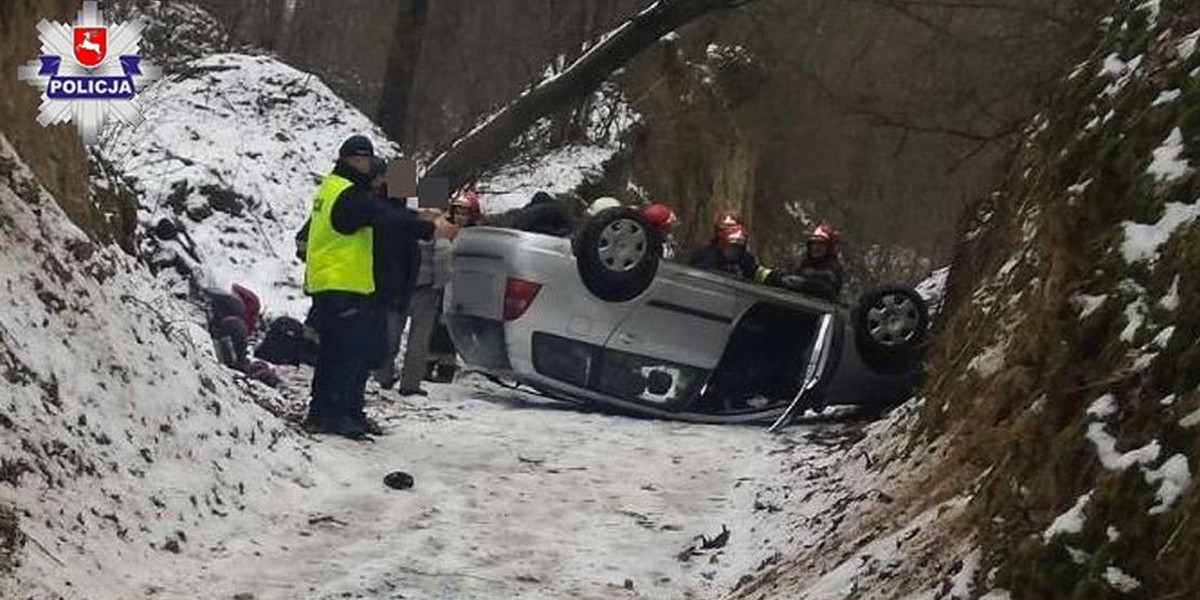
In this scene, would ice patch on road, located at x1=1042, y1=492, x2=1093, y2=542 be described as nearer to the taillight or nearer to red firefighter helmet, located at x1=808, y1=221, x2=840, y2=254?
the taillight

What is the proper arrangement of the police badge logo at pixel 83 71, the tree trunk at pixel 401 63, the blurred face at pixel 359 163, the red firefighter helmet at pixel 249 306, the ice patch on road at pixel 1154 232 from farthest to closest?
the tree trunk at pixel 401 63
the red firefighter helmet at pixel 249 306
the blurred face at pixel 359 163
the police badge logo at pixel 83 71
the ice patch on road at pixel 1154 232

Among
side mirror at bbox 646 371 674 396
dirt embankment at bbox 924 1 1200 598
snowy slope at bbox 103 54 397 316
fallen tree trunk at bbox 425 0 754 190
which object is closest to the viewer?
dirt embankment at bbox 924 1 1200 598

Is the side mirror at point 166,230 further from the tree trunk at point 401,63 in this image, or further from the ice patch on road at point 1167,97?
the ice patch on road at point 1167,97

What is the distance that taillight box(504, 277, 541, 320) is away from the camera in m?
11.0

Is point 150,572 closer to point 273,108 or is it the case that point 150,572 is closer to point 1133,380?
point 1133,380

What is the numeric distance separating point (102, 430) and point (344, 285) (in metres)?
2.59

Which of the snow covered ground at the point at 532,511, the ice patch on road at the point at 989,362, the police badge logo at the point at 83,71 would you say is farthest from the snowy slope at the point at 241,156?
the ice patch on road at the point at 989,362

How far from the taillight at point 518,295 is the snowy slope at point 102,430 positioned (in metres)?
2.81

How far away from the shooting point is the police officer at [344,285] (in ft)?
30.5

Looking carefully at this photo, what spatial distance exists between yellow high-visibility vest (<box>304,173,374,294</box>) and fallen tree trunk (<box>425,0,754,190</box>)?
10.2 metres

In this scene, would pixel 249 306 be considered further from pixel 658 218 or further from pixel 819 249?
pixel 819 249

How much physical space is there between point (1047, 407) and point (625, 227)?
617 cm

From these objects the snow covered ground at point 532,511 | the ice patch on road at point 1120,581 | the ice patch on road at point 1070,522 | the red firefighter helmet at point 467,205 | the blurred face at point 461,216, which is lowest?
the snow covered ground at point 532,511

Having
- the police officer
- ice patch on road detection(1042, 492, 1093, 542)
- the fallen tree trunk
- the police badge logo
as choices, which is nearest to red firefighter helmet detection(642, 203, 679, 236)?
the police officer
